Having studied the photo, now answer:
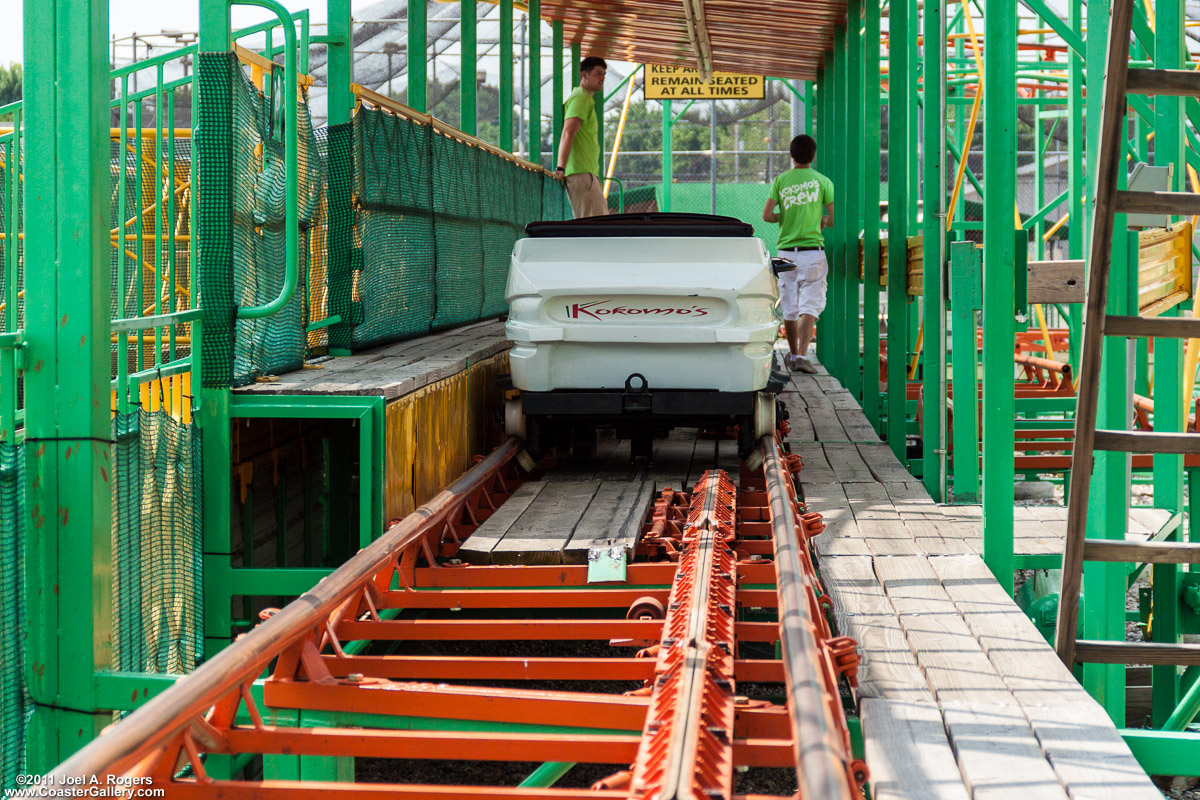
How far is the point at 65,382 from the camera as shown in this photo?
188 inches

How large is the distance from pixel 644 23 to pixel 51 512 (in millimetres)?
12665

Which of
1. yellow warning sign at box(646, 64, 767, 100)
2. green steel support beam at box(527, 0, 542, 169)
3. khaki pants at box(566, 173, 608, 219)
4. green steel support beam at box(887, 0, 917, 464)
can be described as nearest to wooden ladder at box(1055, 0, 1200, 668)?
green steel support beam at box(887, 0, 917, 464)

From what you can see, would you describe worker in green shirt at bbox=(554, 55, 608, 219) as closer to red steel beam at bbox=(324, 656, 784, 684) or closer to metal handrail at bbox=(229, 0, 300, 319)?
metal handrail at bbox=(229, 0, 300, 319)

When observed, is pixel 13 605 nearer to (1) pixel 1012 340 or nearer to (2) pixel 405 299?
(1) pixel 1012 340

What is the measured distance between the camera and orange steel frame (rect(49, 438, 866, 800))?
313 cm

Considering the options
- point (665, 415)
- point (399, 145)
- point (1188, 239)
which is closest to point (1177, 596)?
point (1188, 239)

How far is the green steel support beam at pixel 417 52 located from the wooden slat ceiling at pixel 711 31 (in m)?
2.55

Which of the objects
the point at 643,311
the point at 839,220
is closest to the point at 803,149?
the point at 839,220

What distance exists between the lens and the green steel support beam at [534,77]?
1511cm

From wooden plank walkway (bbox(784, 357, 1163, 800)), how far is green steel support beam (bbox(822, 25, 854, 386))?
606 cm

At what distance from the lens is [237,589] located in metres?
5.95

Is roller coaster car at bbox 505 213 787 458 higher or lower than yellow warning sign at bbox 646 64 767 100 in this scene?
lower

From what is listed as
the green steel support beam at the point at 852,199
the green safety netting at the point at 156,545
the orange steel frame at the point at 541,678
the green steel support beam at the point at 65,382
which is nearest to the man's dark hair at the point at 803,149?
the green steel support beam at the point at 852,199

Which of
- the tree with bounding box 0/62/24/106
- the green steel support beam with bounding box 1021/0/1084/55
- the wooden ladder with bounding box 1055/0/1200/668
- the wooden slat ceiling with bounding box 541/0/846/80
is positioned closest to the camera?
the wooden ladder with bounding box 1055/0/1200/668
